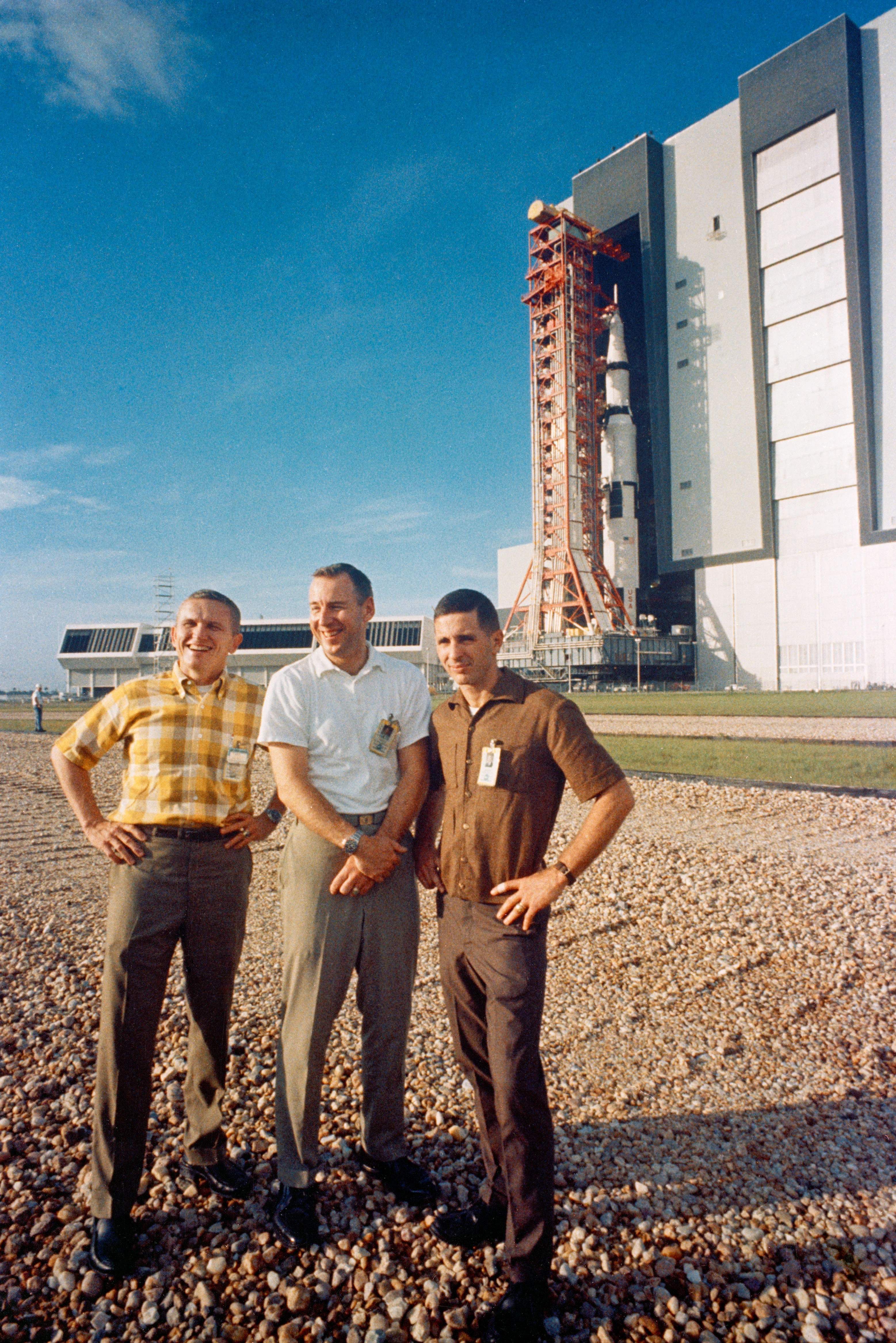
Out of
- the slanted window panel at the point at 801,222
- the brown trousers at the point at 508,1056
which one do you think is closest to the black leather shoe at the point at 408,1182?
the brown trousers at the point at 508,1056

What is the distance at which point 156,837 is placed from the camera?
2.64 meters

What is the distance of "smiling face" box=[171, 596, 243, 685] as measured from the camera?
281 centimetres

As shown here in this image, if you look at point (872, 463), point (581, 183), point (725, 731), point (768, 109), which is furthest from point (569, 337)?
point (725, 731)

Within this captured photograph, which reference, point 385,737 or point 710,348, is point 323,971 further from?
point 710,348

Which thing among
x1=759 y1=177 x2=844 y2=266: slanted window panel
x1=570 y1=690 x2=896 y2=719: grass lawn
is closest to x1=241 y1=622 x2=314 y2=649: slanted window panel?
x1=570 y1=690 x2=896 y2=719: grass lawn

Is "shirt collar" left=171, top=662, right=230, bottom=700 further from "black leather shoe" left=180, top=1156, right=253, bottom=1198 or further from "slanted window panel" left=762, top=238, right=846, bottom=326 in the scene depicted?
"slanted window panel" left=762, top=238, right=846, bottom=326

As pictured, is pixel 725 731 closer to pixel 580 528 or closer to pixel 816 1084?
pixel 816 1084

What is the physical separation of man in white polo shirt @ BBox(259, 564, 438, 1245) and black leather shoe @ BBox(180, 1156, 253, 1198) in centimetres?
29

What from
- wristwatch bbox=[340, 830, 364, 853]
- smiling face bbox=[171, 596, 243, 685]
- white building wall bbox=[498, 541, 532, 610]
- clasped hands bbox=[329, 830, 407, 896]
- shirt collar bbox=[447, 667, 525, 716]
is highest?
white building wall bbox=[498, 541, 532, 610]

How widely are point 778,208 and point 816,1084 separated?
55809 millimetres

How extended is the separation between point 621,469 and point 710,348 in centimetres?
1010

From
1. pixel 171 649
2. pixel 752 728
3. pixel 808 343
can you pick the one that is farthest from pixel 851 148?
pixel 171 649

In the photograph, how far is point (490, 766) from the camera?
250 centimetres

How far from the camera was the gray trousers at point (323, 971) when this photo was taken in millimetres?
2609
